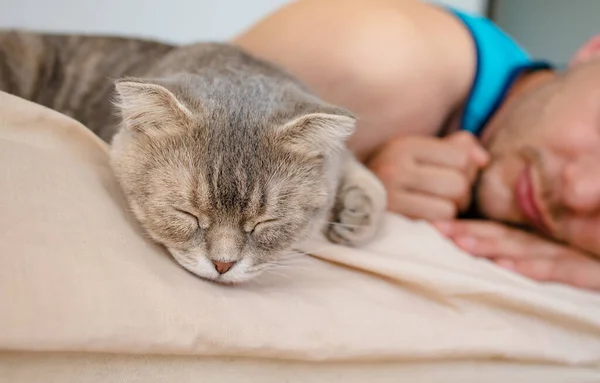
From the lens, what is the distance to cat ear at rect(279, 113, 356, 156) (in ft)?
2.54

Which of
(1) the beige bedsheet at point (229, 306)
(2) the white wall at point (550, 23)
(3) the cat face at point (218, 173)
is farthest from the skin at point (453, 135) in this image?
(2) the white wall at point (550, 23)

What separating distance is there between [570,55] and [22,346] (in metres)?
2.25

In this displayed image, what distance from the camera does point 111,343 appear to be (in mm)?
567

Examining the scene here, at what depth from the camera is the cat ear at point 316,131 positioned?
773 mm

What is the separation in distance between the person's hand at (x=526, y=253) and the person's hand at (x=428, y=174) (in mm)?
56

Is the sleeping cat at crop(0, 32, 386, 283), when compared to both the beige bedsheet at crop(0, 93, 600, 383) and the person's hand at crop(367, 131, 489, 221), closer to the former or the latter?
the beige bedsheet at crop(0, 93, 600, 383)

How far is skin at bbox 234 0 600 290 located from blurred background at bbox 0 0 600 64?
586mm

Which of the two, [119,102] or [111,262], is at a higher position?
[119,102]

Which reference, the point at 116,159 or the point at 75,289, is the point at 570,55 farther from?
the point at 75,289

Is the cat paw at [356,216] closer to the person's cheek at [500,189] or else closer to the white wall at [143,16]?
the person's cheek at [500,189]

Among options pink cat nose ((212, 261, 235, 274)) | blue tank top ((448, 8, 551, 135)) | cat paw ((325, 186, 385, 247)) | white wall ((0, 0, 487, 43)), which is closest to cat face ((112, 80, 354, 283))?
pink cat nose ((212, 261, 235, 274))

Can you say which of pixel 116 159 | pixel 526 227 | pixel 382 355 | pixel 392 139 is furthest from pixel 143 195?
pixel 526 227

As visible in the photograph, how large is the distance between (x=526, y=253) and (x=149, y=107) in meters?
0.80

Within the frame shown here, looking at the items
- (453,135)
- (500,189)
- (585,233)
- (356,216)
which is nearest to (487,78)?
(453,135)
